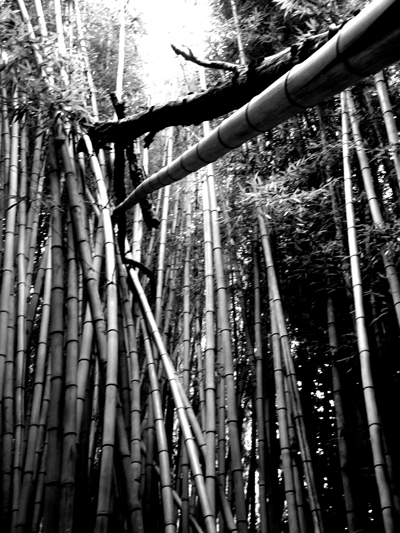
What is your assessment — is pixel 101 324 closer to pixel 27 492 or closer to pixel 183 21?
pixel 27 492

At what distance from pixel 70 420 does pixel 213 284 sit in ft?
3.89

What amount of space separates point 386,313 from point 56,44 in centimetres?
231

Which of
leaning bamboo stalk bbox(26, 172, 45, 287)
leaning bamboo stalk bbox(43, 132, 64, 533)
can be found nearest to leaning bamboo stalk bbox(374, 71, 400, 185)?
leaning bamboo stalk bbox(43, 132, 64, 533)

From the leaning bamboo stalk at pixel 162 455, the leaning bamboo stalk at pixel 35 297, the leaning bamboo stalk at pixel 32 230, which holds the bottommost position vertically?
the leaning bamboo stalk at pixel 162 455

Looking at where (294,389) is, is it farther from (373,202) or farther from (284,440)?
(373,202)

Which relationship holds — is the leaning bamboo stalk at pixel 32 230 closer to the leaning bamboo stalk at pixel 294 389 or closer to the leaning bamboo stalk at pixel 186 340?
the leaning bamboo stalk at pixel 186 340

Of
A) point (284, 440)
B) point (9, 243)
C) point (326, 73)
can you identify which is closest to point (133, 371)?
point (284, 440)

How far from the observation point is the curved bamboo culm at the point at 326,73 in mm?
1191

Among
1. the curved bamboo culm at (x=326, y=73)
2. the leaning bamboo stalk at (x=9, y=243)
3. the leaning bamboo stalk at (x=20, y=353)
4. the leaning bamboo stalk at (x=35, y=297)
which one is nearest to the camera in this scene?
the curved bamboo culm at (x=326, y=73)

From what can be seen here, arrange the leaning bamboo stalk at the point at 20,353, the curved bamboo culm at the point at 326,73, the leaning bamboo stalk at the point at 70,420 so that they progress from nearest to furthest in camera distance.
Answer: the curved bamboo culm at the point at 326,73, the leaning bamboo stalk at the point at 70,420, the leaning bamboo stalk at the point at 20,353

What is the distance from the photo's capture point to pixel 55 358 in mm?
1891

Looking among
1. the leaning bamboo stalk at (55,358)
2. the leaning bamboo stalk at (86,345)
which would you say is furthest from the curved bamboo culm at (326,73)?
the leaning bamboo stalk at (86,345)

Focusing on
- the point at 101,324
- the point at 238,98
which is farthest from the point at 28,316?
the point at 238,98

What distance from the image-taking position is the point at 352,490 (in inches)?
93.2
